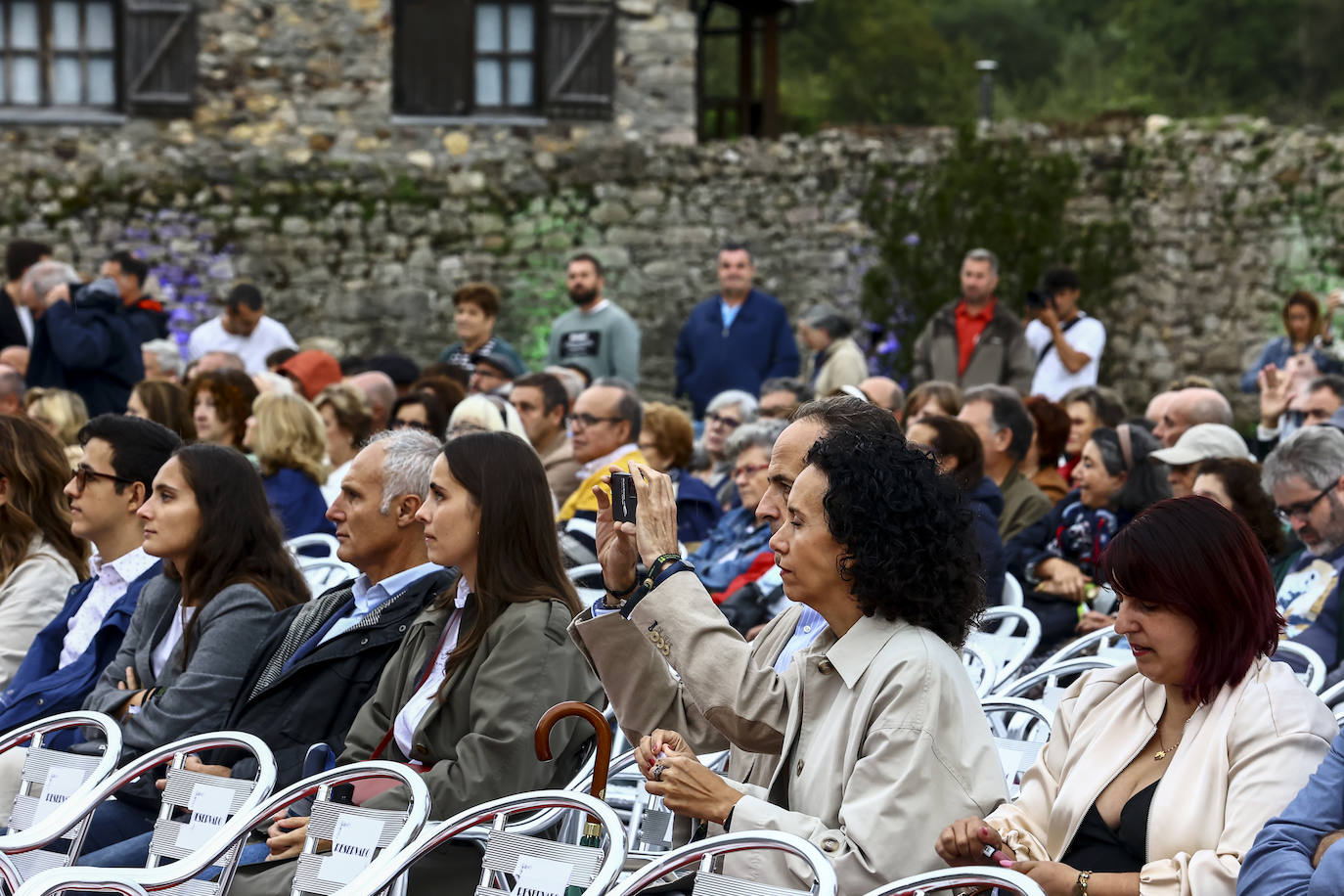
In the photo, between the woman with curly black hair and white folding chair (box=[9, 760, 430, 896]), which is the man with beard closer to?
white folding chair (box=[9, 760, 430, 896])

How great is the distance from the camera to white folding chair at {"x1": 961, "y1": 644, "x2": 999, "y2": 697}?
386cm

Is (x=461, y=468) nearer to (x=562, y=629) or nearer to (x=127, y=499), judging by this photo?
(x=562, y=629)

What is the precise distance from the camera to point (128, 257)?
958 centimetres

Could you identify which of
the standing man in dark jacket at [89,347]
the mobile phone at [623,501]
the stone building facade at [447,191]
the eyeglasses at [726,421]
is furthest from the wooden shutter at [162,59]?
the mobile phone at [623,501]

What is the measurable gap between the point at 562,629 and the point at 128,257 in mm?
6982

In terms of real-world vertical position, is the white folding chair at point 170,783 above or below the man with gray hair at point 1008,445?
below

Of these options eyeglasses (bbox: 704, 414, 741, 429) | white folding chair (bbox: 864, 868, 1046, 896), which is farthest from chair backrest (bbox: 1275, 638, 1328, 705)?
eyeglasses (bbox: 704, 414, 741, 429)

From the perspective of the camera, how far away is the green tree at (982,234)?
13039mm

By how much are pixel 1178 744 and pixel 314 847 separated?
1.59m

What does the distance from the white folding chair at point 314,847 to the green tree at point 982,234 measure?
10351 mm

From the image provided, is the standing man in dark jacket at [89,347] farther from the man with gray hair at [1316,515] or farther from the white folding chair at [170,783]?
the man with gray hair at [1316,515]

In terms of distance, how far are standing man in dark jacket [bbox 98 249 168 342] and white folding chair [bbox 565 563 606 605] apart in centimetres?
466

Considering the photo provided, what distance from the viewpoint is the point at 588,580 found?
19.0 feet

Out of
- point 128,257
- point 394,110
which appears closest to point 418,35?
point 394,110
